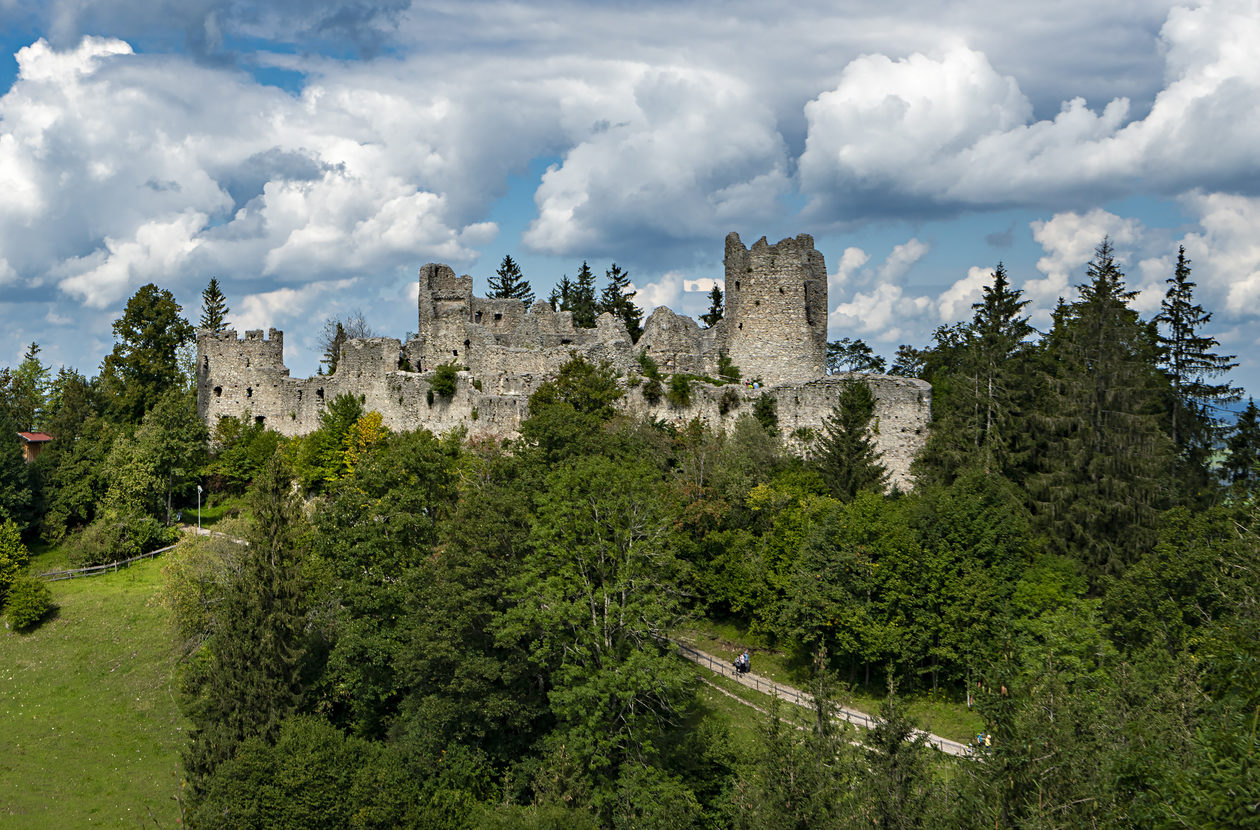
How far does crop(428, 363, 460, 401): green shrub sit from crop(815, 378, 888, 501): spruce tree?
16223 mm

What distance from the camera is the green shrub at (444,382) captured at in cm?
4172

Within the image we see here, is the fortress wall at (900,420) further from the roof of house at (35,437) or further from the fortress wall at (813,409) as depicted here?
the roof of house at (35,437)

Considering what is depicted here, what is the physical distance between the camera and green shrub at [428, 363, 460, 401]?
41.7 metres

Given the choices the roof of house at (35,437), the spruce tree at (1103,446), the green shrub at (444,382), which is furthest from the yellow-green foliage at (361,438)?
the spruce tree at (1103,446)

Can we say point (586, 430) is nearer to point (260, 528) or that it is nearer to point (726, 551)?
point (726, 551)

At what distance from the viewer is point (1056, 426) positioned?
32062 millimetres

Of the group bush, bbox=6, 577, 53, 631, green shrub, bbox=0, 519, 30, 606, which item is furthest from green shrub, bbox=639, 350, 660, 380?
green shrub, bbox=0, 519, 30, 606

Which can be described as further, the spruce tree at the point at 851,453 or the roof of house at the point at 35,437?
the roof of house at the point at 35,437

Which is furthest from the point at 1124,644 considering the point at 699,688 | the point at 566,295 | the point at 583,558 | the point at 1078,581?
the point at 566,295

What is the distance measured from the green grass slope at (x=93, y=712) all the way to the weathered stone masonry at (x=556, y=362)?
40.9 ft

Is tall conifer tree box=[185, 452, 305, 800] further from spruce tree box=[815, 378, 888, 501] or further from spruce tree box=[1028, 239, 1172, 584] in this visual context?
spruce tree box=[1028, 239, 1172, 584]

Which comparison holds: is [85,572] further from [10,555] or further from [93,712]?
[93,712]

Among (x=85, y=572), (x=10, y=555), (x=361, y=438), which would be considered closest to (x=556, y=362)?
(x=361, y=438)

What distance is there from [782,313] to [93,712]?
2897 cm
